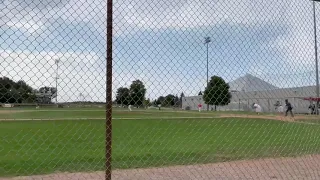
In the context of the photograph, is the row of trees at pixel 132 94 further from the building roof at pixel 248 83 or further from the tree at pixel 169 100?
the building roof at pixel 248 83

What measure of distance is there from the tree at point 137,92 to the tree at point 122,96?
47 millimetres

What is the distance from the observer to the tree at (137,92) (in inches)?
154

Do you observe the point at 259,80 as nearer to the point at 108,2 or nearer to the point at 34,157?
the point at 108,2

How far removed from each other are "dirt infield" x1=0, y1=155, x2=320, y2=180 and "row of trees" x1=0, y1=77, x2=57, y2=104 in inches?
112

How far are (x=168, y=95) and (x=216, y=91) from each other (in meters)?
0.98

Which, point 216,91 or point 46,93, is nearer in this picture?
point 46,93

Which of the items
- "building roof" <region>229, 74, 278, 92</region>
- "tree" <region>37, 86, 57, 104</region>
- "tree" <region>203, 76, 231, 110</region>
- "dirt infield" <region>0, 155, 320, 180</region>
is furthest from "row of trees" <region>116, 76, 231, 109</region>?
"dirt infield" <region>0, 155, 320, 180</region>

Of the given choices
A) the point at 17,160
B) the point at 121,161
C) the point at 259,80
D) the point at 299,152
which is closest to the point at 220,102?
the point at 259,80

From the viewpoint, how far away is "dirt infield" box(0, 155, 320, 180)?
602cm

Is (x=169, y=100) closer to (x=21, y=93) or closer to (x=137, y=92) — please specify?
(x=137, y=92)

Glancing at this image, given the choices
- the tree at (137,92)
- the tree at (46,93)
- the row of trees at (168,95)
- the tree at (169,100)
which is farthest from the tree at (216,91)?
the tree at (46,93)

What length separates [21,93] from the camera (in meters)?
3.33

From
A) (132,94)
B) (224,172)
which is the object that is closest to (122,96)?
(132,94)

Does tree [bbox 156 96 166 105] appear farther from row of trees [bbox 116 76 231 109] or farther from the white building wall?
the white building wall
